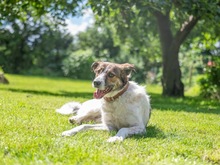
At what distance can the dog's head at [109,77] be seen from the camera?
5934 mm

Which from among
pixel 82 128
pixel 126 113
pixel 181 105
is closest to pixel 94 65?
pixel 126 113

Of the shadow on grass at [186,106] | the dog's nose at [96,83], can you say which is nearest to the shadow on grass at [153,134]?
the dog's nose at [96,83]

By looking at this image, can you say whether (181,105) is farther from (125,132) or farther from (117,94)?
(125,132)

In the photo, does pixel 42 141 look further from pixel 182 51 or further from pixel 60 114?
pixel 182 51

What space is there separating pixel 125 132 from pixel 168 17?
531 inches

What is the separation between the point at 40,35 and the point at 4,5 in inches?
1140

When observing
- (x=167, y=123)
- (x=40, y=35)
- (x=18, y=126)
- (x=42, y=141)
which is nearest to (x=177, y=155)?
(x=42, y=141)

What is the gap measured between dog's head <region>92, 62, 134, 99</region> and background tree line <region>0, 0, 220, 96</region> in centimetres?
661

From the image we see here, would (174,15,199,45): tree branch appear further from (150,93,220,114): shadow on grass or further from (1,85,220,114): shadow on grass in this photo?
(150,93,220,114): shadow on grass

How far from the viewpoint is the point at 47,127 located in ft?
20.3

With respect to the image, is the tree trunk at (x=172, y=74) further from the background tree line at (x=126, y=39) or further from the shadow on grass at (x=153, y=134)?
the shadow on grass at (x=153, y=134)

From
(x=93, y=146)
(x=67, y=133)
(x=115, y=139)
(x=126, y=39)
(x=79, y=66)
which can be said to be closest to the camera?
(x=93, y=146)

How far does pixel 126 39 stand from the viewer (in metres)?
24.9

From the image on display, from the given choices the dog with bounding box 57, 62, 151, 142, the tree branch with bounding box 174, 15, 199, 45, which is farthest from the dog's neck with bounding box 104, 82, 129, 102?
the tree branch with bounding box 174, 15, 199, 45
